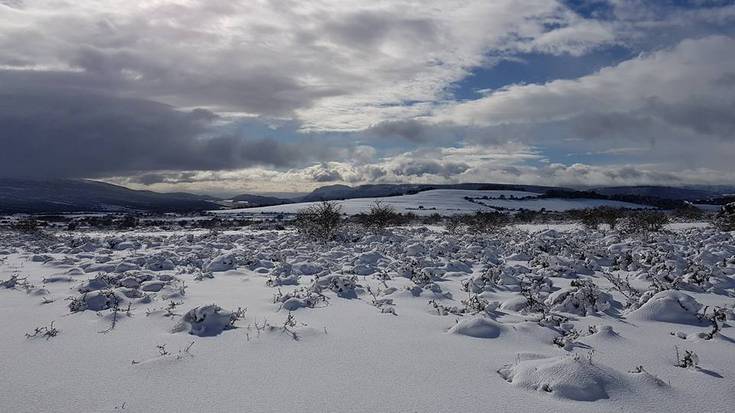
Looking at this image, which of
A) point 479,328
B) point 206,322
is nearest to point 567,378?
point 479,328

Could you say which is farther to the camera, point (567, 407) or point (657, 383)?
point (657, 383)

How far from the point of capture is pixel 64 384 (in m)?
4.11

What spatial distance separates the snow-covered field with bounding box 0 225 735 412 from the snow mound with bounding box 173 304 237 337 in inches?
0.7

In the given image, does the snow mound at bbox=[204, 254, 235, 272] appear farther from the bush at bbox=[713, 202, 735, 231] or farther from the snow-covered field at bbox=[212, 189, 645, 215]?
the snow-covered field at bbox=[212, 189, 645, 215]

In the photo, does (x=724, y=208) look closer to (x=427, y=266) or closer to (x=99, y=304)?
(x=427, y=266)

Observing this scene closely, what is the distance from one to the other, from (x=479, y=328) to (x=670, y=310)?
9.90 feet

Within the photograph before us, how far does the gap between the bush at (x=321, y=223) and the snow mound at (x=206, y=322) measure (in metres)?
16.6

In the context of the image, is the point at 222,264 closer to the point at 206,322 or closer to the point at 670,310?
the point at 206,322

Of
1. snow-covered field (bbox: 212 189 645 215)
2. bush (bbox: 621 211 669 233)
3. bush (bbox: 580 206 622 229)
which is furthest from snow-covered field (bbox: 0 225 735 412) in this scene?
snow-covered field (bbox: 212 189 645 215)

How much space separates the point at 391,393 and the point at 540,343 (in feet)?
7.75

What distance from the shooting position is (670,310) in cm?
638

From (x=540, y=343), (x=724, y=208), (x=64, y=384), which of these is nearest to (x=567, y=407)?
(x=540, y=343)

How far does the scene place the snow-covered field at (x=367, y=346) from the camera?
12.5 ft

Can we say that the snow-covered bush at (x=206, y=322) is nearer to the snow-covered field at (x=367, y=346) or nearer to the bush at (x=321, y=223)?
the snow-covered field at (x=367, y=346)
